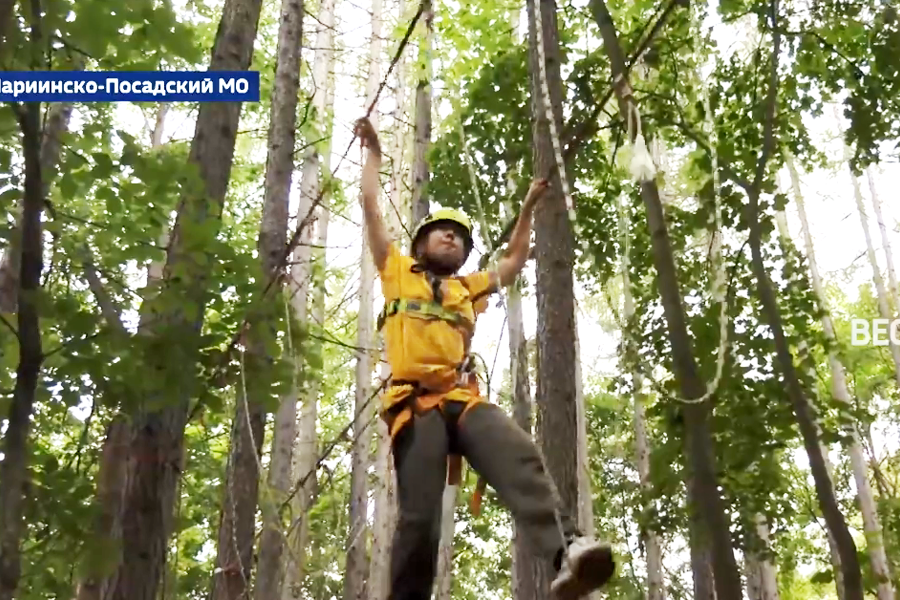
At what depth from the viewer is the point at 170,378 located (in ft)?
7.97

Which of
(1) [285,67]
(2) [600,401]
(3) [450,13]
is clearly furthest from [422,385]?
(2) [600,401]

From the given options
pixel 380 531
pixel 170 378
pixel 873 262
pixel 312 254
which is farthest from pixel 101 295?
pixel 873 262

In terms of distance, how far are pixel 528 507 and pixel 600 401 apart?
10.9 metres

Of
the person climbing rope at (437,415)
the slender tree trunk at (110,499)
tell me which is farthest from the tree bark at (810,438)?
the slender tree trunk at (110,499)

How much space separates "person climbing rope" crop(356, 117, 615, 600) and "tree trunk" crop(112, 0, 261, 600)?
1.81ft

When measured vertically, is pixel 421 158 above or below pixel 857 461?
above

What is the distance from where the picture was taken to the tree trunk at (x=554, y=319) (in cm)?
377

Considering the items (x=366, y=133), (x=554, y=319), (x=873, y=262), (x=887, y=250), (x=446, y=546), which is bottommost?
(x=446, y=546)

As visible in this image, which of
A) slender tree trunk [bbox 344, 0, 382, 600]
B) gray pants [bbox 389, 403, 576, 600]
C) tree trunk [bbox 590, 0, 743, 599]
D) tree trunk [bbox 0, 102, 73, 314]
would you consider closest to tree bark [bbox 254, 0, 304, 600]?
tree trunk [bbox 0, 102, 73, 314]

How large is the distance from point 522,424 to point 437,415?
11.5ft

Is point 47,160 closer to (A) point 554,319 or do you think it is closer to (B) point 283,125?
(B) point 283,125

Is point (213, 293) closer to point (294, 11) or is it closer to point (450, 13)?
point (294, 11)

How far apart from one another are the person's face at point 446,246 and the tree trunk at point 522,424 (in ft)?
2.65

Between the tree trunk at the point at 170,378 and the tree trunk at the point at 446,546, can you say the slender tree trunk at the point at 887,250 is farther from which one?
the tree trunk at the point at 170,378
